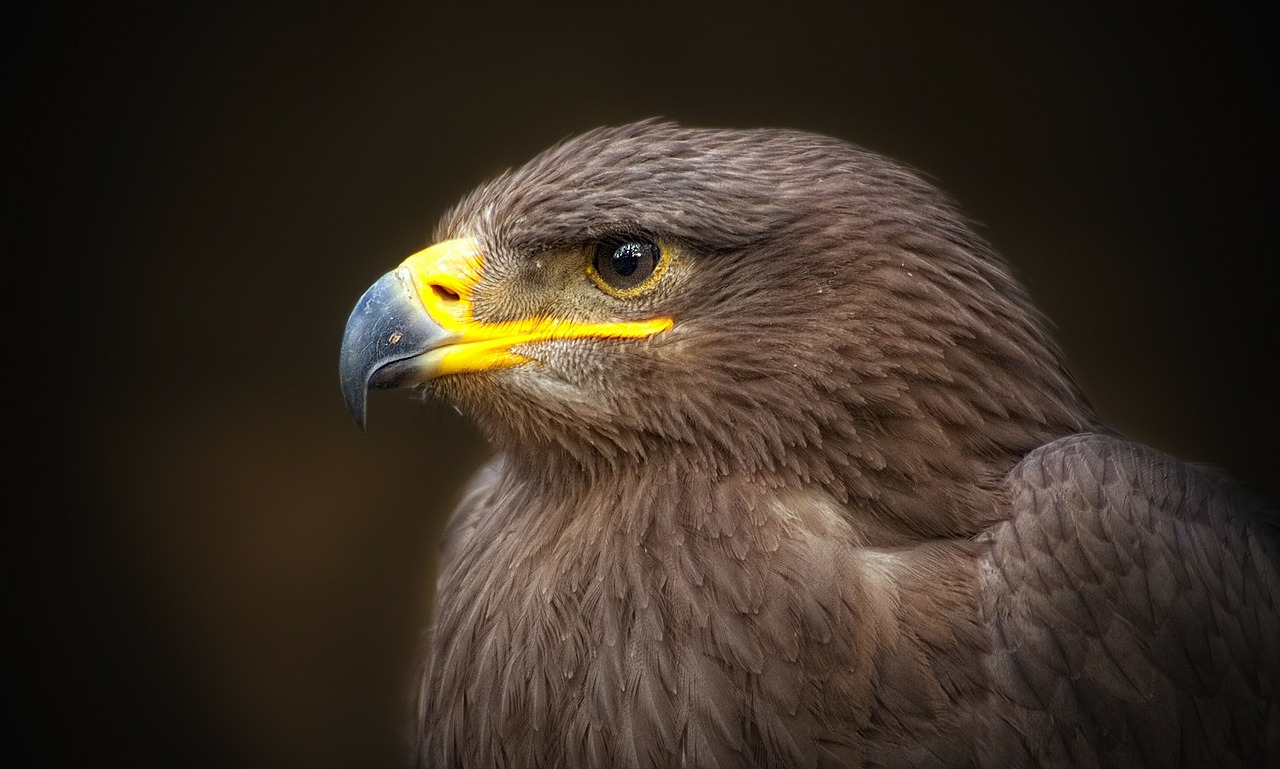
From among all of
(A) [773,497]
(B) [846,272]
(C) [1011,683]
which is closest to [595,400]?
(A) [773,497]

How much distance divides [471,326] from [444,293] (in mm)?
114

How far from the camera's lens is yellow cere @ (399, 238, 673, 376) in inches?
101

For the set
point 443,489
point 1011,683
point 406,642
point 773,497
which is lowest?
point 406,642

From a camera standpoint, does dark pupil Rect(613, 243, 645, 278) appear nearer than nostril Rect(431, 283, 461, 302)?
Yes

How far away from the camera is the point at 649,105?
5898 millimetres

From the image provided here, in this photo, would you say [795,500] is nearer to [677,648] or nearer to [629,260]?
[677,648]

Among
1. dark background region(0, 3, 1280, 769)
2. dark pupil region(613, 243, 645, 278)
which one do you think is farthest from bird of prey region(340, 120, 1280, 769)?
dark background region(0, 3, 1280, 769)

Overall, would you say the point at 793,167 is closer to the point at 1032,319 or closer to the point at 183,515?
the point at 1032,319

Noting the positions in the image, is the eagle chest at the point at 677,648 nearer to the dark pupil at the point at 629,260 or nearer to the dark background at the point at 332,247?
the dark pupil at the point at 629,260

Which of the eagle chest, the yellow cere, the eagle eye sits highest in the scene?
the eagle eye

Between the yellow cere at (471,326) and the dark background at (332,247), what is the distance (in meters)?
2.95

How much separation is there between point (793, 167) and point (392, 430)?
4.24m

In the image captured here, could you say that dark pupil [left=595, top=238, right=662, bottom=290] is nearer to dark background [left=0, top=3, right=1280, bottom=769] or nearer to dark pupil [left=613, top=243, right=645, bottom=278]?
dark pupil [left=613, top=243, right=645, bottom=278]

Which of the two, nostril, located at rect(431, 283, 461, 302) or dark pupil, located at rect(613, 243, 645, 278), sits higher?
dark pupil, located at rect(613, 243, 645, 278)
